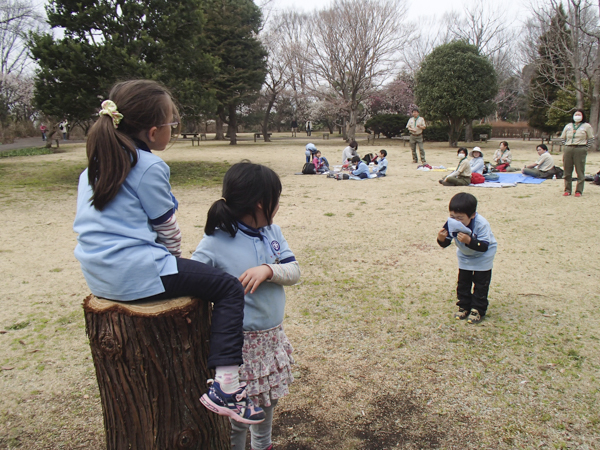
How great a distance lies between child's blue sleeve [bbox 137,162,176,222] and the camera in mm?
1622

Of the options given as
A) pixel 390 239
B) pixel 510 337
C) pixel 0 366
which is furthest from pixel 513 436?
pixel 390 239

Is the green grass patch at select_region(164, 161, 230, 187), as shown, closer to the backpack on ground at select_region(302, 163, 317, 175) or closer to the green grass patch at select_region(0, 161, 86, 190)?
the backpack on ground at select_region(302, 163, 317, 175)

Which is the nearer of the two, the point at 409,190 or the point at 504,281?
the point at 504,281

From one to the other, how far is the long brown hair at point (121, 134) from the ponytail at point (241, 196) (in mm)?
375

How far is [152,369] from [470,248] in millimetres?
2770

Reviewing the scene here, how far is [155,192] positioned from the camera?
1.64 m

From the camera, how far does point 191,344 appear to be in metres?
1.77

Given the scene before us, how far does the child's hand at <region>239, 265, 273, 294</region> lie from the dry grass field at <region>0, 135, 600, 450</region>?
3.68 feet

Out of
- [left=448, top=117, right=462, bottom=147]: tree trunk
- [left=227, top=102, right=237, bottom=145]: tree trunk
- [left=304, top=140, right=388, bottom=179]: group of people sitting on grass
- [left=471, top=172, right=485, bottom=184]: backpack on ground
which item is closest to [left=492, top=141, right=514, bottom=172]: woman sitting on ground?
[left=471, top=172, right=485, bottom=184]: backpack on ground

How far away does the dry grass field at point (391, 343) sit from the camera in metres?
2.53

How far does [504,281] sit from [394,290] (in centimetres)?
122

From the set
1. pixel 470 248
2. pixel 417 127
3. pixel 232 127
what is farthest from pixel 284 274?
pixel 232 127

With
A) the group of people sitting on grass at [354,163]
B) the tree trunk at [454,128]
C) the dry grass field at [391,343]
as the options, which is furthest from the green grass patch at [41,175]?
the tree trunk at [454,128]

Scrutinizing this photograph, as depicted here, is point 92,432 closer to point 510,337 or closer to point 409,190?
point 510,337
